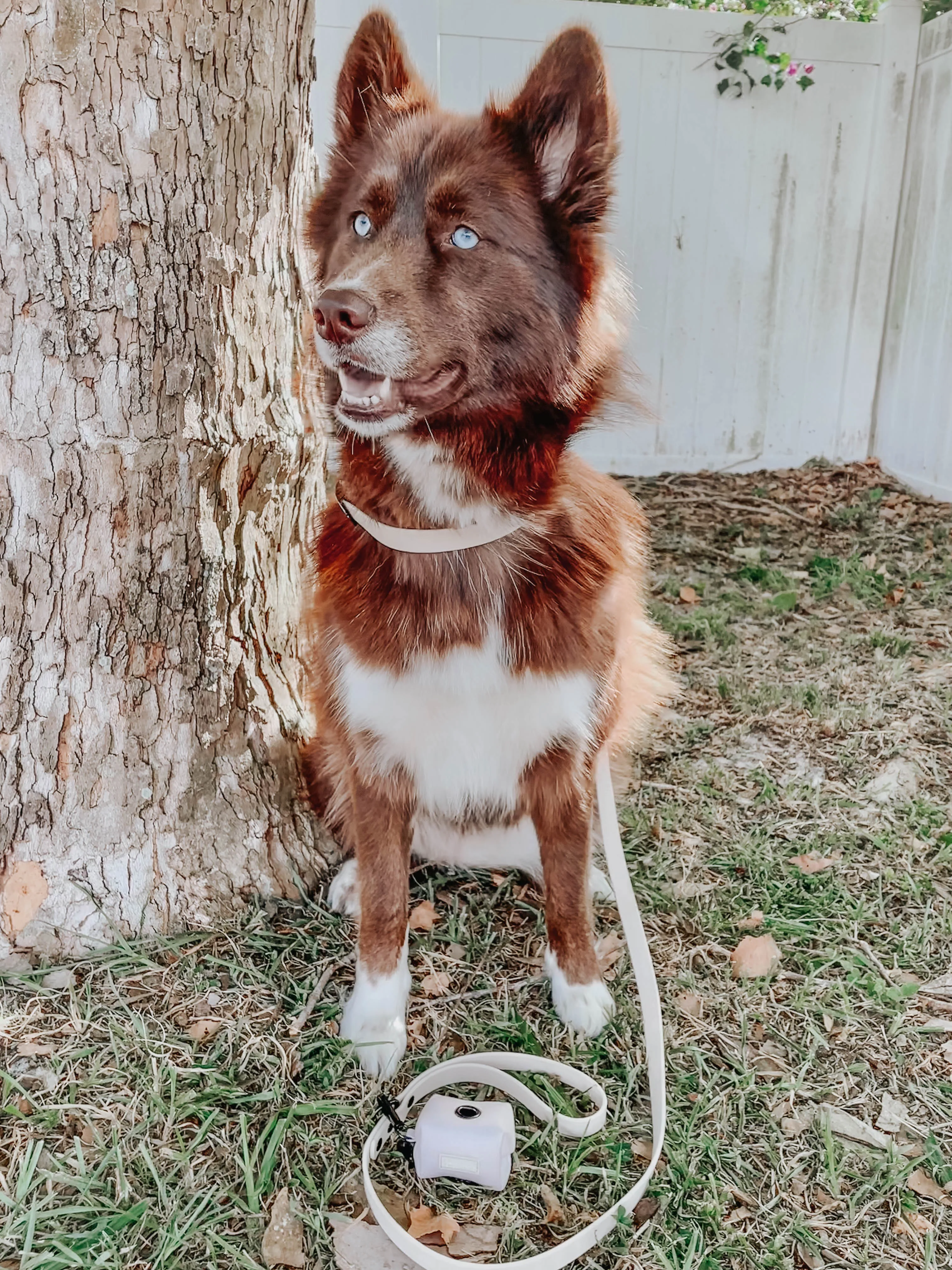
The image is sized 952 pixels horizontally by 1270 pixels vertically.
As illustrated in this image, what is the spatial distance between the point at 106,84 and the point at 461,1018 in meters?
1.87

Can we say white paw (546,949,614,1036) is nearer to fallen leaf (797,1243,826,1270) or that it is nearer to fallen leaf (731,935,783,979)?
fallen leaf (731,935,783,979)

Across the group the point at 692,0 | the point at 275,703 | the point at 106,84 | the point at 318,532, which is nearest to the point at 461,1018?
the point at 275,703

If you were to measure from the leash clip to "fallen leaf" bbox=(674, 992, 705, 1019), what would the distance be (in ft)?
2.05

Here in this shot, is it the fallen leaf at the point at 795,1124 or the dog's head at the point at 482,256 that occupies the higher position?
the dog's head at the point at 482,256

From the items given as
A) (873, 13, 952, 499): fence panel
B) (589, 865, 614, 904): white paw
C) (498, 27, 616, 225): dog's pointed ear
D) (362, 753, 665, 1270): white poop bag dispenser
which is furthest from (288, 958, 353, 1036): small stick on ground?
(873, 13, 952, 499): fence panel

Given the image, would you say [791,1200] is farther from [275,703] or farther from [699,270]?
[699,270]

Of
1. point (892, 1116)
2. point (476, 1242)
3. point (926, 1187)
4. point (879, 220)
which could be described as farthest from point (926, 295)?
point (476, 1242)

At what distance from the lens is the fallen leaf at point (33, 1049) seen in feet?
5.76

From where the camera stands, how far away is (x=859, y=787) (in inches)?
109

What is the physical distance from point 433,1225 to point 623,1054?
0.52 meters

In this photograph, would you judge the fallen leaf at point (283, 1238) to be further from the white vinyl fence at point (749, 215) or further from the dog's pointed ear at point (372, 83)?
the white vinyl fence at point (749, 215)

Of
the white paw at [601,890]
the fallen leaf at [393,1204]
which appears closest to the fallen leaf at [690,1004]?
the white paw at [601,890]

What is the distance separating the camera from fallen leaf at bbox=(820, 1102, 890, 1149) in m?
1.68

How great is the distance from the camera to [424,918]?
2230 millimetres
